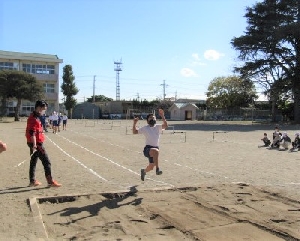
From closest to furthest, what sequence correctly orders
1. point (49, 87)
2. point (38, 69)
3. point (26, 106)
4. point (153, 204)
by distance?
point (153, 204) → point (26, 106) → point (38, 69) → point (49, 87)

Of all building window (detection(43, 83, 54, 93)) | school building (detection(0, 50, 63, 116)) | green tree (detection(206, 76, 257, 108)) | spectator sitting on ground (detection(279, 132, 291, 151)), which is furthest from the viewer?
green tree (detection(206, 76, 257, 108))

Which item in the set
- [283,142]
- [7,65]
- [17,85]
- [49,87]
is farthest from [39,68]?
[283,142]

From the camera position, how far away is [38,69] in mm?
73812

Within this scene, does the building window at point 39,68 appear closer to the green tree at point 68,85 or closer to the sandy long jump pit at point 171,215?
the green tree at point 68,85

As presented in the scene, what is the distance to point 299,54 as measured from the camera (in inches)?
1937

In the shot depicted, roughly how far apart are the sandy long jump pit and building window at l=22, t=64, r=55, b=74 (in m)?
69.9

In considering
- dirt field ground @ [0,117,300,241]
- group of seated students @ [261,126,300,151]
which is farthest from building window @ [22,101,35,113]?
dirt field ground @ [0,117,300,241]

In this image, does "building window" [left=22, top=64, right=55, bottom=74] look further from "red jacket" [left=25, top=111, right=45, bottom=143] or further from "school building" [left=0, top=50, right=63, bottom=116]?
"red jacket" [left=25, top=111, right=45, bottom=143]

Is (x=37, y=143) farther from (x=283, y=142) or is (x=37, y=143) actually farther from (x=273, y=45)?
(x=273, y=45)

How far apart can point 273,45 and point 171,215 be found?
152ft

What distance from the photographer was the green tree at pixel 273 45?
4791 centimetres

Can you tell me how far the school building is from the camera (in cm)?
7181

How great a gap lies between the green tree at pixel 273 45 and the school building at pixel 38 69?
37680 mm

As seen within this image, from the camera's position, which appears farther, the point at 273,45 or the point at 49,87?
the point at 49,87
